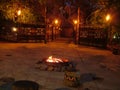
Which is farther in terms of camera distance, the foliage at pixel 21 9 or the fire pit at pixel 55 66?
the foliage at pixel 21 9

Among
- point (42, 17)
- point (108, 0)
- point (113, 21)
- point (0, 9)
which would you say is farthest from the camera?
point (42, 17)

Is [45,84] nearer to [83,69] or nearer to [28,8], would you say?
[83,69]

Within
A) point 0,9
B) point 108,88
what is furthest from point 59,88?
point 0,9

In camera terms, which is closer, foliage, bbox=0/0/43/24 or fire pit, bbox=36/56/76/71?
fire pit, bbox=36/56/76/71

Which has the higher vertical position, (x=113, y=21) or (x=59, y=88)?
(x=113, y=21)

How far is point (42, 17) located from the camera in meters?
29.6

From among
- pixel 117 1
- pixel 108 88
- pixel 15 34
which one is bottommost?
pixel 108 88

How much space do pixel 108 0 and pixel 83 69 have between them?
4.02 m

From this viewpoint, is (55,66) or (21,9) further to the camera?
(21,9)

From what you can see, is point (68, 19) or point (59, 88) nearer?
point (59, 88)

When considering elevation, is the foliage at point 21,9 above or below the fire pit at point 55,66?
above

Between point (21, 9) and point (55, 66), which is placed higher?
point (21, 9)

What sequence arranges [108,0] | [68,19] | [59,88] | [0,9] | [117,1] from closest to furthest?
1. [59,88]
2. [117,1]
3. [108,0]
4. [0,9]
5. [68,19]

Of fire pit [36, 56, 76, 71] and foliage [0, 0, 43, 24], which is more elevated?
foliage [0, 0, 43, 24]
